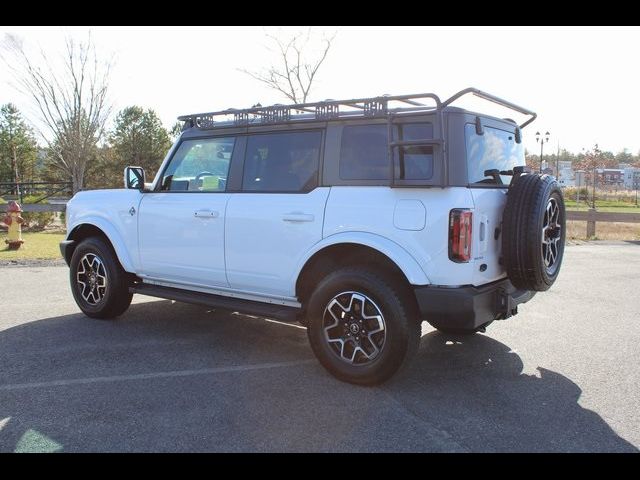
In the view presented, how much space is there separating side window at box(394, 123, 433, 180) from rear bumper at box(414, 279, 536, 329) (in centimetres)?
82

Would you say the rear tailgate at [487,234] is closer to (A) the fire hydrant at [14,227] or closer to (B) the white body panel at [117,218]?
(B) the white body panel at [117,218]

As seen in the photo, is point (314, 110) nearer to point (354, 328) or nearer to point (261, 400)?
point (354, 328)

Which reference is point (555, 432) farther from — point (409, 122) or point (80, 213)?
point (80, 213)

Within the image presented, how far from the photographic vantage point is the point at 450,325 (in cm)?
364

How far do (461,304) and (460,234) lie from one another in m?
0.48

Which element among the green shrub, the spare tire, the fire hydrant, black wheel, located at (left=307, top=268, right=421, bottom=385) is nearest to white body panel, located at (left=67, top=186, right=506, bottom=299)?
the spare tire

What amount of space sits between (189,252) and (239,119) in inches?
52.6

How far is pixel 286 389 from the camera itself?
3.83m

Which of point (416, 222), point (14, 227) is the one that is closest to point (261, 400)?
point (416, 222)

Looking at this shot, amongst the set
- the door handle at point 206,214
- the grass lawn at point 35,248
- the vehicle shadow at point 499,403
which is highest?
the door handle at point 206,214

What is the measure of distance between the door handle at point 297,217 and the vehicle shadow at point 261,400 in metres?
1.23

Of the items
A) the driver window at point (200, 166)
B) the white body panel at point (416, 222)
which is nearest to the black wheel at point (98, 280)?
the driver window at point (200, 166)

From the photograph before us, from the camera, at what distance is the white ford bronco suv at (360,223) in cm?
364
